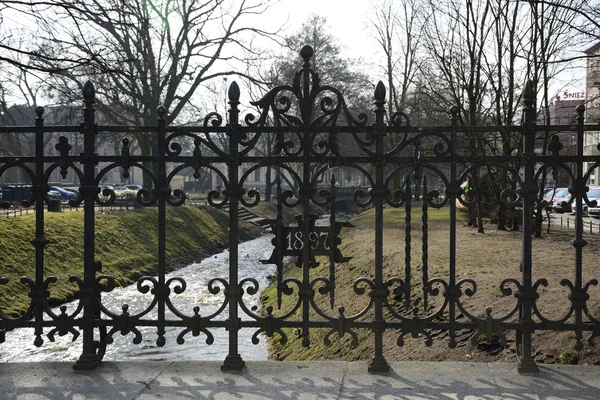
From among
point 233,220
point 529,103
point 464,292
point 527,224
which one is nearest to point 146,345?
point 233,220

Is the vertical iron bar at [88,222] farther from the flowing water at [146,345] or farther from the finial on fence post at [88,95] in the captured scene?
the flowing water at [146,345]

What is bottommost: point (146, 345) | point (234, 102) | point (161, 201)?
point (146, 345)

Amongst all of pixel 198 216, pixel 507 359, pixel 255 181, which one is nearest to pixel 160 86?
pixel 198 216

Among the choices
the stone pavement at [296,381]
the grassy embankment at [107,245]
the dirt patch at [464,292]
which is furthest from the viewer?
the grassy embankment at [107,245]

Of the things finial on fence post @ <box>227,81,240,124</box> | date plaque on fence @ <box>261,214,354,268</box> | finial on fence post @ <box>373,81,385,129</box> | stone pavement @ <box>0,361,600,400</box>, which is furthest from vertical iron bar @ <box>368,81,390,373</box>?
finial on fence post @ <box>227,81,240,124</box>

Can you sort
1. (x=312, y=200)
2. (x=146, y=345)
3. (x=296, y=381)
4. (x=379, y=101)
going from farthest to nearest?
1. (x=146, y=345)
2. (x=312, y=200)
3. (x=379, y=101)
4. (x=296, y=381)

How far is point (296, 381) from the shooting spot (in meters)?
4.54

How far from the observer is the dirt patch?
6469mm

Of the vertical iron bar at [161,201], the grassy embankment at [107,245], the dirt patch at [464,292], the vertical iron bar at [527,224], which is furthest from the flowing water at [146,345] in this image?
the vertical iron bar at [527,224]

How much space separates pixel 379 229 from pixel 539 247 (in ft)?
36.2

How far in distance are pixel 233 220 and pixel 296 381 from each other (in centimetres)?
133

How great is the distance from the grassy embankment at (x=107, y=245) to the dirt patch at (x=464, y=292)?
589 centimetres

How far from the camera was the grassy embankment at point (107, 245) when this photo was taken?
53.8 feet

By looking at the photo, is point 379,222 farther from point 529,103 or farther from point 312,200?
point 529,103
